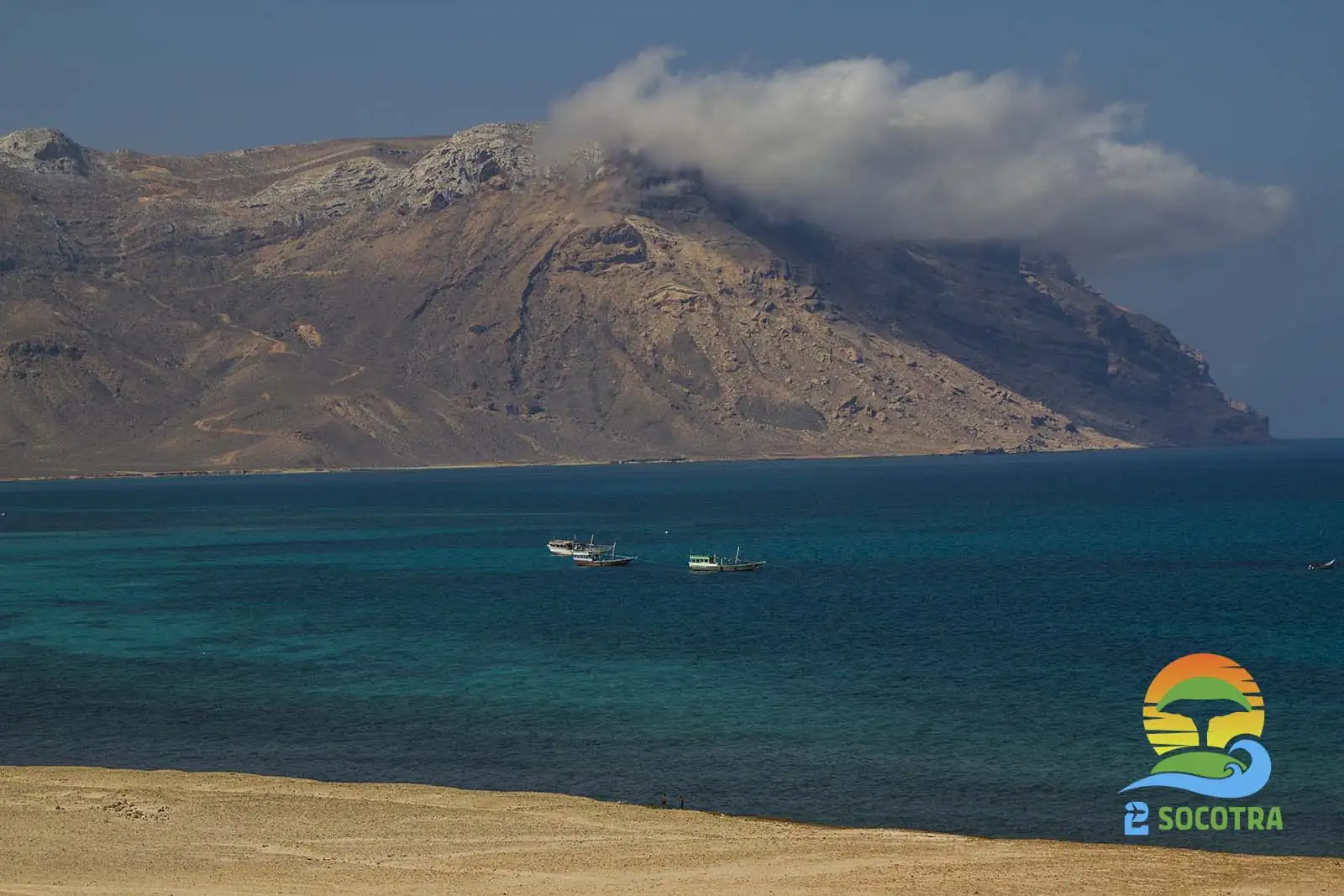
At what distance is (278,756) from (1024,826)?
3265cm

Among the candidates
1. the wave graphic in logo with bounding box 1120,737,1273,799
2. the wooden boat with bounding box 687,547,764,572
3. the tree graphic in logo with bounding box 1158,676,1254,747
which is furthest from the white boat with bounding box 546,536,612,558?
the wave graphic in logo with bounding box 1120,737,1273,799

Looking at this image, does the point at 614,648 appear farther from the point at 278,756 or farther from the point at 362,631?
the point at 278,756

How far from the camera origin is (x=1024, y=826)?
5838 cm

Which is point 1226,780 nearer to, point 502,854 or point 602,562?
point 502,854

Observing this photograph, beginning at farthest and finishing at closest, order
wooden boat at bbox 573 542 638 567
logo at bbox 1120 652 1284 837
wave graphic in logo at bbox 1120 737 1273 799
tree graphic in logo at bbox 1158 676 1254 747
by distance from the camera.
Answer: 1. wooden boat at bbox 573 542 638 567
2. tree graphic in logo at bbox 1158 676 1254 747
3. wave graphic in logo at bbox 1120 737 1273 799
4. logo at bbox 1120 652 1284 837

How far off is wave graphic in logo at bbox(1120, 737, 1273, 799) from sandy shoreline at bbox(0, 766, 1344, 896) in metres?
10.1

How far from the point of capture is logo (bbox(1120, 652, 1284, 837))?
58.8 metres

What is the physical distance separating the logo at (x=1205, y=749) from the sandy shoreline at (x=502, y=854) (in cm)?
631

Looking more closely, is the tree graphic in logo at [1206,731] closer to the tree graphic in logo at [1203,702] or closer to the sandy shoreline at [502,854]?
the tree graphic in logo at [1203,702]

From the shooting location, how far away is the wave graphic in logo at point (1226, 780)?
62531 mm

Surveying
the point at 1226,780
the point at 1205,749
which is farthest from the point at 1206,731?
the point at 1226,780

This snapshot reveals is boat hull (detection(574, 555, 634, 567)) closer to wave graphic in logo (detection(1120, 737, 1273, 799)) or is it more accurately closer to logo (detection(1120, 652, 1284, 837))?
logo (detection(1120, 652, 1284, 837))

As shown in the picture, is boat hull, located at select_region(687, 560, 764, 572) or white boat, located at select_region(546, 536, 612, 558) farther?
white boat, located at select_region(546, 536, 612, 558)

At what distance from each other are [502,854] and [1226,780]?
30664 mm
